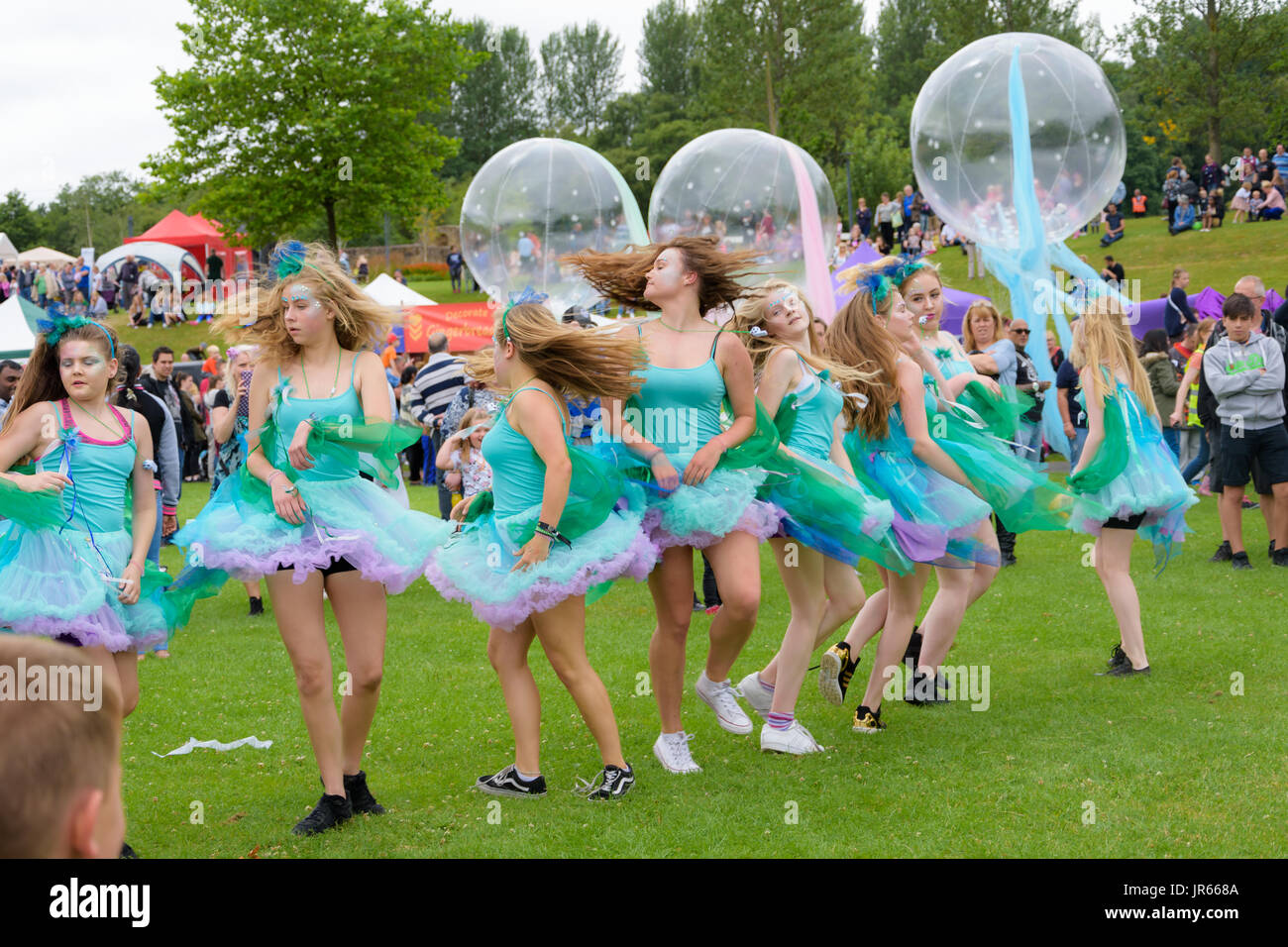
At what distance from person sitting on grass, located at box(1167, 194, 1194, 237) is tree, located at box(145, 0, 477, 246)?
2005 centimetres

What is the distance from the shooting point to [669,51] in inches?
2832

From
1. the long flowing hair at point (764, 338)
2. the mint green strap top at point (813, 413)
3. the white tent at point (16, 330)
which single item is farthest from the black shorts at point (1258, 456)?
the white tent at point (16, 330)

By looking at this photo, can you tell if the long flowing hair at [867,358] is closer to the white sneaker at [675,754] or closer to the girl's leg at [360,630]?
the white sneaker at [675,754]

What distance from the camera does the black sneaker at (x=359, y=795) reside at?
497 centimetres

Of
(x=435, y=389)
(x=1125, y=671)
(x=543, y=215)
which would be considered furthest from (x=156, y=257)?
(x=1125, y=671)

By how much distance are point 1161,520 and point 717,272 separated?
3.17 meters

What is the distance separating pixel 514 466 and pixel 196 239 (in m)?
40.5

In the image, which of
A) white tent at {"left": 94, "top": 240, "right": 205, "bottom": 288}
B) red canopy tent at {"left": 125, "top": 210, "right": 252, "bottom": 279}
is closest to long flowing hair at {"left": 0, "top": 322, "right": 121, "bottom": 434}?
white tent at {"left": 94, "top": 240, "right": 205, "bottom": 288}

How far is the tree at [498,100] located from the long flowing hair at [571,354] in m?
74.0

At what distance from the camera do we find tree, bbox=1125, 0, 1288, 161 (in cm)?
3738

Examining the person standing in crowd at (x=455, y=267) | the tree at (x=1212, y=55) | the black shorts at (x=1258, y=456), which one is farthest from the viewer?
the person standing in crowd at (x=455, y=267)

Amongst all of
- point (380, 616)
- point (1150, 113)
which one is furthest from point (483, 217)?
point (1150, 113)

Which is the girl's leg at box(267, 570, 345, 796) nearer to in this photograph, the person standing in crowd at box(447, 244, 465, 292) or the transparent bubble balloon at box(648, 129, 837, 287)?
the transparent bubble balloon at box(648, 129, 837, 287)

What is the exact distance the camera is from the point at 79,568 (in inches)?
180
